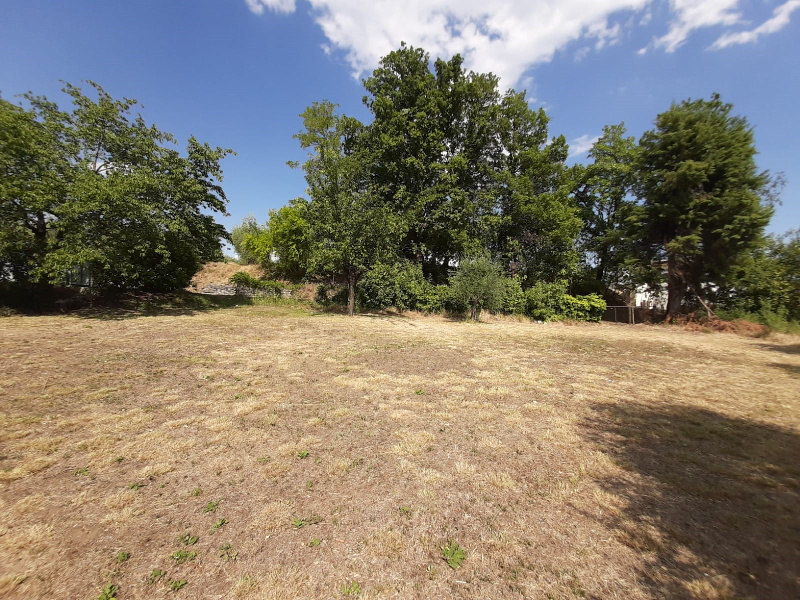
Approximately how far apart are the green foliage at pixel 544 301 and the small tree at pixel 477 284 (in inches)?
138

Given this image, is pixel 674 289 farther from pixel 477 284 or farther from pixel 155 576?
pixel 155 576

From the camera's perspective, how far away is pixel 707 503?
2926mm

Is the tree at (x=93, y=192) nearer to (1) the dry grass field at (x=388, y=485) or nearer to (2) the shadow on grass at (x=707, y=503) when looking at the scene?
(1) the dry grass field at (x=388, y=485)

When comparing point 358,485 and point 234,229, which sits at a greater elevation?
point 234,229

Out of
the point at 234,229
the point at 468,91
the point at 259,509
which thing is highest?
the point at 468,91

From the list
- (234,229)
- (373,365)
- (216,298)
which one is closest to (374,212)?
(373,365)

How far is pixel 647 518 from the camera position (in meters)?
2.73

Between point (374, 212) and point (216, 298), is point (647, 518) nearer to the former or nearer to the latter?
point (374, 212)

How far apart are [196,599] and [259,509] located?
0.81 meters

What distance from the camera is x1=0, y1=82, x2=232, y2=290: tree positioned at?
12.8 m

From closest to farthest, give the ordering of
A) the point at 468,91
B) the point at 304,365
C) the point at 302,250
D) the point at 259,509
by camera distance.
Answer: the point at 259,509
the point at 304,365
the point at 468,91
the point at 302,250

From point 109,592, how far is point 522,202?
87.5 feet

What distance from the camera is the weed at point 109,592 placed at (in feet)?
6.23

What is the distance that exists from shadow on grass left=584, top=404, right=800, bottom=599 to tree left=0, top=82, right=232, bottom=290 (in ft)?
57.9
